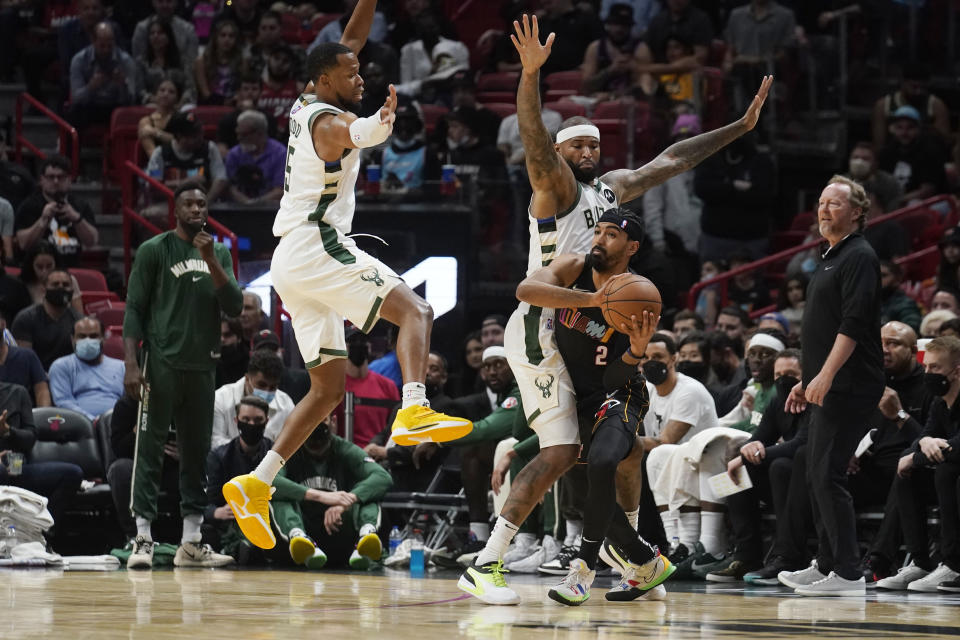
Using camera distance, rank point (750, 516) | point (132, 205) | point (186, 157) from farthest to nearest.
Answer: point (186, 157)
point (132, 205)
point (750, 516)

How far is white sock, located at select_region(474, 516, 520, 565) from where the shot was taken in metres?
7.31

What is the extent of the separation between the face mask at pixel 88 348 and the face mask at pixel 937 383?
Answer: 6894 millimetres

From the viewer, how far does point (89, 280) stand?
15125 mm

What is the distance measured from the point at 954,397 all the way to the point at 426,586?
11.2ft

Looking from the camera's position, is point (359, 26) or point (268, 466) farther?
point (359, 26)

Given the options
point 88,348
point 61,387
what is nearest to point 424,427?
point 88,348

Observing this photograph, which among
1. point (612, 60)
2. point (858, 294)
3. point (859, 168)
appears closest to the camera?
point (858, 294)

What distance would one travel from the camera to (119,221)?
1673cm

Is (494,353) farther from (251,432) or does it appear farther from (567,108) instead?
(567,108)

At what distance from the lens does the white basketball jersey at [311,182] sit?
25.2ft

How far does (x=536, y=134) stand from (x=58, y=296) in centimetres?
726

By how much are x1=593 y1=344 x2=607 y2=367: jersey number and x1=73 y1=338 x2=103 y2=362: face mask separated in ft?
21.0

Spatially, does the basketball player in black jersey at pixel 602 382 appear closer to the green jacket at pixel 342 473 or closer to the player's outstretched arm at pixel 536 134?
the player's outstretched arm at pixel 536 134

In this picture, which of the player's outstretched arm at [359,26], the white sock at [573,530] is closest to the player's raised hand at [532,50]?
the player's outstretched arm at [359,26]
